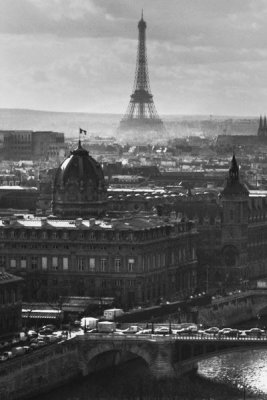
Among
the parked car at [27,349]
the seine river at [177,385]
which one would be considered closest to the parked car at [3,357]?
the parked car at [27,349]

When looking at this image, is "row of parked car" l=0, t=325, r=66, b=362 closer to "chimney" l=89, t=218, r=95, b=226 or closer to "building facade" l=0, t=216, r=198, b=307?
"building facade" l=0, t=216, r=198, b=307

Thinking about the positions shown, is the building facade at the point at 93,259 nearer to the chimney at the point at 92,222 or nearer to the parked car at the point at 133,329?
the chimney at the point at 92,222

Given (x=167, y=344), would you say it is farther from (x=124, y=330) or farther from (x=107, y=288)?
(x=107, y=288)

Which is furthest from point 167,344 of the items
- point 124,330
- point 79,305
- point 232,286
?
point 232,286

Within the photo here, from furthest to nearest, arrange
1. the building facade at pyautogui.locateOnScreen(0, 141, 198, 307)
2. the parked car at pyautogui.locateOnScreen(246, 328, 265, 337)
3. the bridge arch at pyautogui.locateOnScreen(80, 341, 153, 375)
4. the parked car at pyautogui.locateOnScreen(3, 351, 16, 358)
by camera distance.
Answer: the building facade at pyautogui.locateOnScreen(0, 141, 198, 307)
the parked car at pyautogui.locateOnScreen(246, 328, 265, 337)
the bridge arch at pyautogui.locateOnScreen(80, 341, 153, 375)
the parked car at pyautogui.locateOnScreen(3, 351, 16, 358)

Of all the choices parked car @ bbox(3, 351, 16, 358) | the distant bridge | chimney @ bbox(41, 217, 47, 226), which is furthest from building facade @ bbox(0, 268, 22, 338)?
chimney @ bbox(41, 217, 47, 226)

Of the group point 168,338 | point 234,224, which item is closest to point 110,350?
point 168,338
